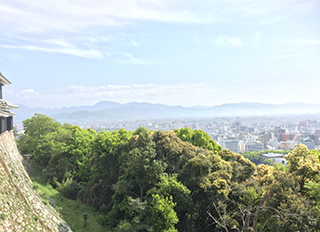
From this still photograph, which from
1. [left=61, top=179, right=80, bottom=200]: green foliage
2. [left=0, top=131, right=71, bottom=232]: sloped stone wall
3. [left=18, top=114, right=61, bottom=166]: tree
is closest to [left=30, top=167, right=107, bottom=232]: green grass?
[left=61, top=179, right=80, bottom=200]: green foliage

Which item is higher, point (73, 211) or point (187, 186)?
point (187, 186)

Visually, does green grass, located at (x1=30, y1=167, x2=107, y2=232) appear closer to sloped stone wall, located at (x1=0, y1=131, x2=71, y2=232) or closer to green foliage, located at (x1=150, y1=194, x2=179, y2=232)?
sloped stone wall, located at (x1=0, y1=131, x2=71, y2=232)

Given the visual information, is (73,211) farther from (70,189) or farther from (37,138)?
(37,138)

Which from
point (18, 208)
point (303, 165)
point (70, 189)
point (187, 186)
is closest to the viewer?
point (18, 208)

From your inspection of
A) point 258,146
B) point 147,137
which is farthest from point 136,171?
point 258,146

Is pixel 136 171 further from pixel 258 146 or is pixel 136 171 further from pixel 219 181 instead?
pixel 258 146

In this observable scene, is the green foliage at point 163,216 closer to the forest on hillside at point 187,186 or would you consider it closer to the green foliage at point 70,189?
the forest on hillside at point 187,186

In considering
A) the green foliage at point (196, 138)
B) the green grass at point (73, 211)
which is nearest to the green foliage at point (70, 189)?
the green grass at point (73, 211)

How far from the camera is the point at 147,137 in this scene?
18.1 metres

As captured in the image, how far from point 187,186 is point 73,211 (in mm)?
8886

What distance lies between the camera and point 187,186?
54.7ft

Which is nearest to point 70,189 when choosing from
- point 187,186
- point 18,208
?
point 187,186

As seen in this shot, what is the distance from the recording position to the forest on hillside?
1250 centimetres

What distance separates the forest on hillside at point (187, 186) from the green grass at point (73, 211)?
A: 677mm
